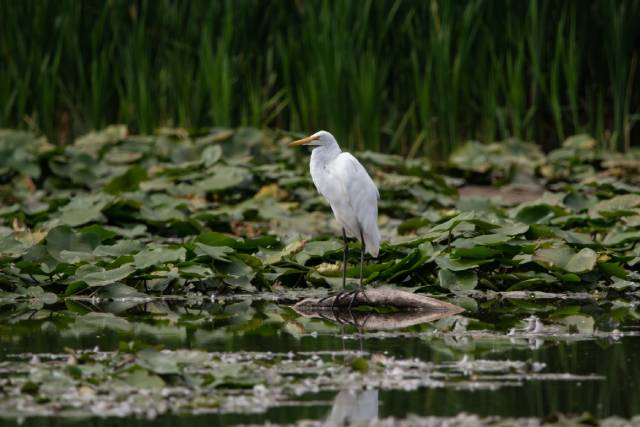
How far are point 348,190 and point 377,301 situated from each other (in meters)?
0.63

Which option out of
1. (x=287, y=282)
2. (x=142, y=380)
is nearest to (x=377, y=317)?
(x=287, y=282)

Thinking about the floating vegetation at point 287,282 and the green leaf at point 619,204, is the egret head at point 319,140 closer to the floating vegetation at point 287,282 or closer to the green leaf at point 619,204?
the floating vegetation at point 287,282

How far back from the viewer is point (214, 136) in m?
11.4

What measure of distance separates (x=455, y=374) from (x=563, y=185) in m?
6.86

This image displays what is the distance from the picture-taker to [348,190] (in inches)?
265

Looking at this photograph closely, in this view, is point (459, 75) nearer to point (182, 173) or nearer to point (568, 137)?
point (568, 137)

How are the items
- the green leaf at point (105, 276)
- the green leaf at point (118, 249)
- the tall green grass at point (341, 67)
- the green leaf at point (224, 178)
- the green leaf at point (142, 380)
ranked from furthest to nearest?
1. the tall green grass at point (341, 67)
2. the green leaf at point (224, 178)
3. the green leaf at point (118, 249)
4. the green leaf at point (105, 276)
5. the green leaf at point (142, 380)

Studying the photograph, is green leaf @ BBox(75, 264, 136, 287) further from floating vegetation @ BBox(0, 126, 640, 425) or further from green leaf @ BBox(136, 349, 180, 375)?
green leaf @ BBox(136, 349, 180, 375)

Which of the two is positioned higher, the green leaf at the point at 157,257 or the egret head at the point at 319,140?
the egret head at the point at 319,140

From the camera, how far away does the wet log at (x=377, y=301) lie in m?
6.37

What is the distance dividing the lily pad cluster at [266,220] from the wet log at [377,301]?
1.47 feet

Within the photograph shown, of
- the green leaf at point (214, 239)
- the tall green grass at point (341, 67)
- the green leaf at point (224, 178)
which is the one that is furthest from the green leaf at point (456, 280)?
the tall green grass at point (341, 67)

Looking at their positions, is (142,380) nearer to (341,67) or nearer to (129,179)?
(129,179)

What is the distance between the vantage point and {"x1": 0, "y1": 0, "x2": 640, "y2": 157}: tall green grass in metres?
11.9
